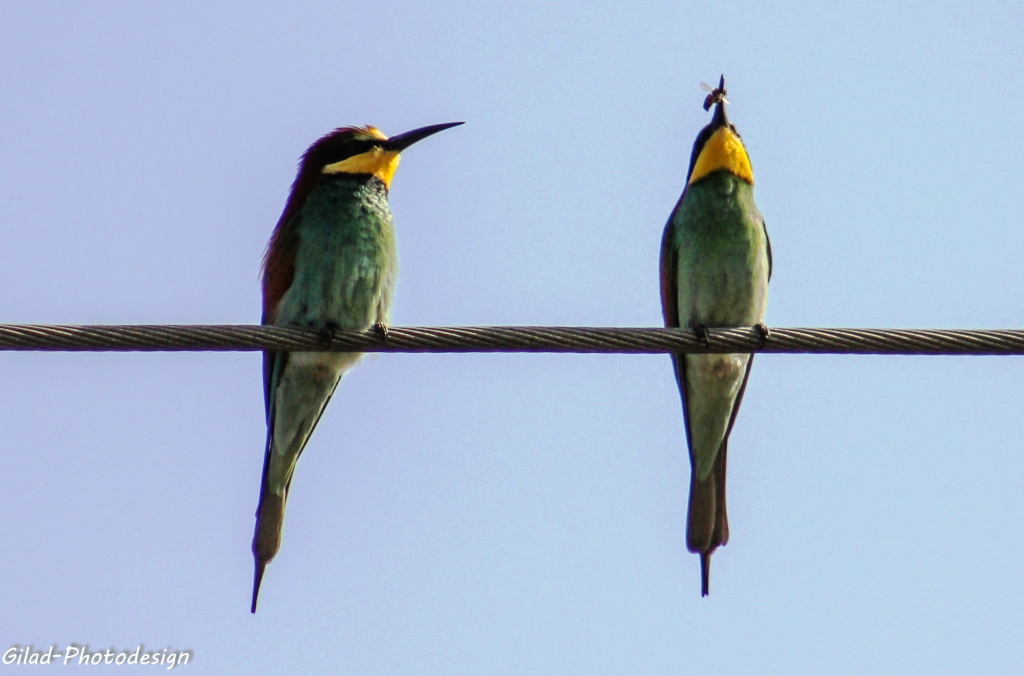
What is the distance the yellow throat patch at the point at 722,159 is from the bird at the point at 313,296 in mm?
1190

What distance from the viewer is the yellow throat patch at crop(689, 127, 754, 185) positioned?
15.7ft

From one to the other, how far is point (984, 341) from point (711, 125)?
7.54ft

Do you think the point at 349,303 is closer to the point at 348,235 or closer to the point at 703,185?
the point at 348,235

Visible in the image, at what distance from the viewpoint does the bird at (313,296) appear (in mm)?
4180

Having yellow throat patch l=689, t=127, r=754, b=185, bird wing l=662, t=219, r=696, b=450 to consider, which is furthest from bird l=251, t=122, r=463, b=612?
yellow throat patch l=689, t=127, r=754, b=185

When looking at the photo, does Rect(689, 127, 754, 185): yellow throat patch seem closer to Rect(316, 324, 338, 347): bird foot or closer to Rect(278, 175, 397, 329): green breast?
Rect(278, 175, 397, 329): green breast

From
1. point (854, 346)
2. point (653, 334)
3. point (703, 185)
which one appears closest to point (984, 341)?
point (854, 346)

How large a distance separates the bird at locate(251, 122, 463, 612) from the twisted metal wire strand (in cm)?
106

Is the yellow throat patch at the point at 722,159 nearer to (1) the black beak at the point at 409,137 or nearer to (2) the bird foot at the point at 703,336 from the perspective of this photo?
(1) the black beak at the point at 409,137

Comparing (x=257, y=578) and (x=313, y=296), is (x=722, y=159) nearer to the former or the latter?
(x=313, y=296)

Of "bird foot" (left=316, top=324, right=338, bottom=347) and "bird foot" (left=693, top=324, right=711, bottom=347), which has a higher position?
"bird foot" (left=693, top=324, right=711, bottom=347)

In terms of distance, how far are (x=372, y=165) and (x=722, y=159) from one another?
4.21ft

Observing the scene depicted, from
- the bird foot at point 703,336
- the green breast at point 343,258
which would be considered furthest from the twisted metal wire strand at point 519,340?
the green breast at point 343,258

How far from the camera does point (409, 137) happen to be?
470 cm
